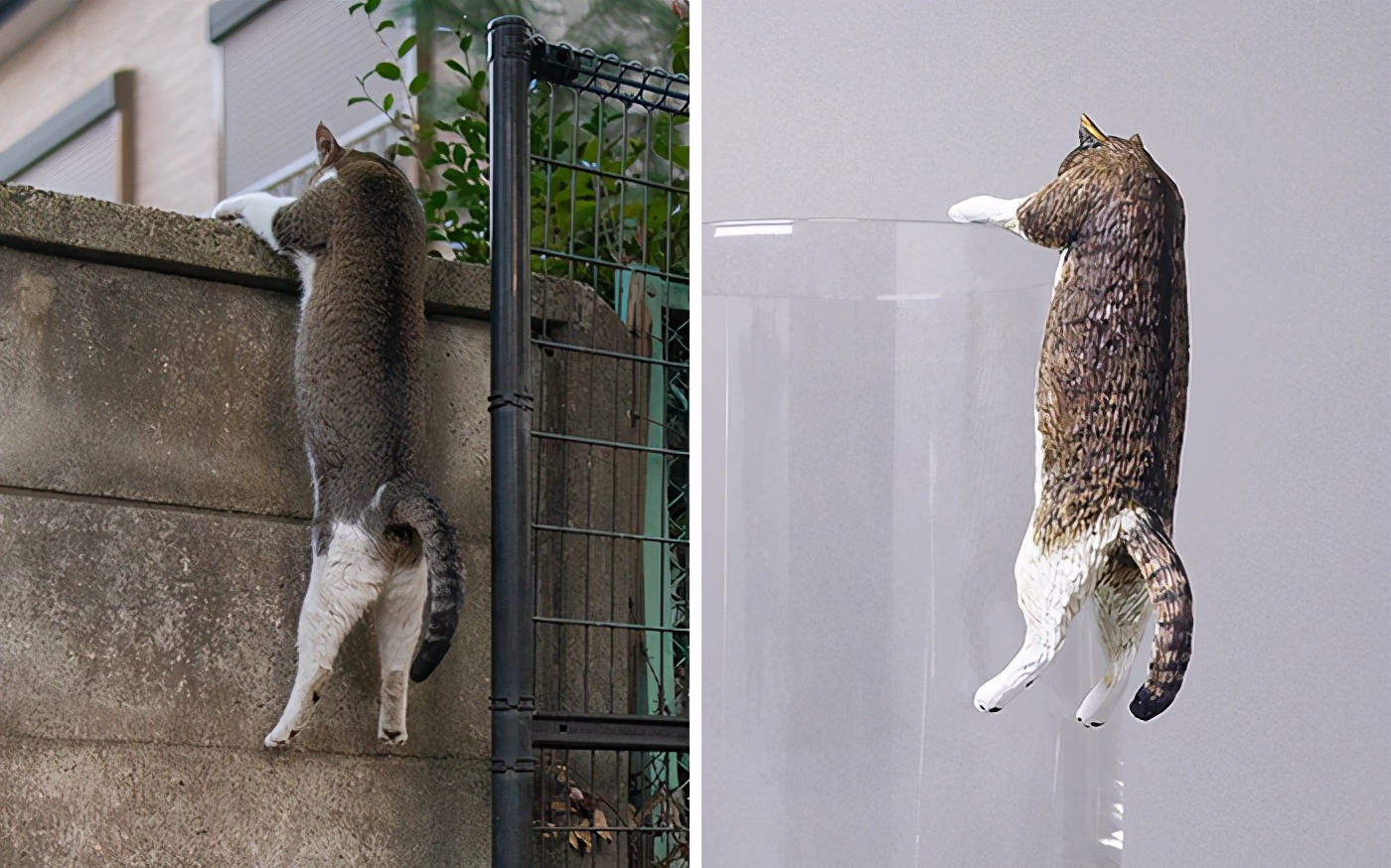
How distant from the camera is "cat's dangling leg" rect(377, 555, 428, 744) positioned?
1367 mm

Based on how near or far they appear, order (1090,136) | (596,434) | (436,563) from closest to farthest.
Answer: (1090,136)
(436,563)
(596,434)

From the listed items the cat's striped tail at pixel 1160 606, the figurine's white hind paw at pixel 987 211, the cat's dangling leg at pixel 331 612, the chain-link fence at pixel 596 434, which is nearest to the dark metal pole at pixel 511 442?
the chain-link fence at pixel 596 434

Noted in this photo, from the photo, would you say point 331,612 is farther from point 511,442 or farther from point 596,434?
point 596,434

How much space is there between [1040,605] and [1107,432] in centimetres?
14

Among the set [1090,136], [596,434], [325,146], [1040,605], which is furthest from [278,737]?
[1090,136]

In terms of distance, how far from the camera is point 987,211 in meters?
1.19

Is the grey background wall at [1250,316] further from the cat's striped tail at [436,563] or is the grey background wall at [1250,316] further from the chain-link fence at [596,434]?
the cat's striped tail at [436,563]

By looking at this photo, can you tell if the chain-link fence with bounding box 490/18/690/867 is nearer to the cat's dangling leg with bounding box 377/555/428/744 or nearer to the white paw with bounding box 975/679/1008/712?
the cat's dangling leg with bounding box 377/555/428/744

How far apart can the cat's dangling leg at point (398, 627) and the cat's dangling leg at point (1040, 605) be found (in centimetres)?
50

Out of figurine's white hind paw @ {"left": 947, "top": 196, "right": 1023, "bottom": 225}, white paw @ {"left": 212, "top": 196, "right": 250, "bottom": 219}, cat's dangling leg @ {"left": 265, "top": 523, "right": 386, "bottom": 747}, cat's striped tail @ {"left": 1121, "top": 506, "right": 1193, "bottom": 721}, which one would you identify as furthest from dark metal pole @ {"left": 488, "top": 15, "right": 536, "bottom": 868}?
cat's striped tail @ {"left": 1121, "top": 506, "right": 1193, "bottom": 721}

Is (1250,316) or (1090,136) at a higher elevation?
(1090,136)

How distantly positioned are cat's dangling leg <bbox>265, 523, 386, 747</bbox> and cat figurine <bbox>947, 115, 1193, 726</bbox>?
0.53m

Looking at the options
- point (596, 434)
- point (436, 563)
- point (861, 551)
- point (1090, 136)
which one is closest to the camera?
point (861, 551)

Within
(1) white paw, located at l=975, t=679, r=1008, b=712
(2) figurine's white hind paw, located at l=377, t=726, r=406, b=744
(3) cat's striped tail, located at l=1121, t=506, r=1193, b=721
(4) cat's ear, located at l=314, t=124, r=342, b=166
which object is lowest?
(2) figurine's white hind paw, located at l=377, t=726, r=406, b=744
